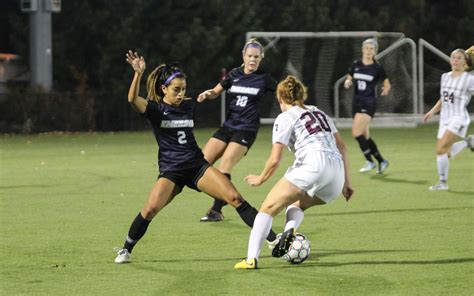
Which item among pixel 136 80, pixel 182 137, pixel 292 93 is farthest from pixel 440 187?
pixel 136 80

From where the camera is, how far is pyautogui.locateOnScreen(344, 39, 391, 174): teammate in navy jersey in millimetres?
19156

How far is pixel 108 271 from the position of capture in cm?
966

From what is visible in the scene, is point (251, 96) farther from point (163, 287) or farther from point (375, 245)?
point (163, 287)

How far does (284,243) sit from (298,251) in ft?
0.46

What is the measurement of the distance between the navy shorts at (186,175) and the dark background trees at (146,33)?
21.8 metres

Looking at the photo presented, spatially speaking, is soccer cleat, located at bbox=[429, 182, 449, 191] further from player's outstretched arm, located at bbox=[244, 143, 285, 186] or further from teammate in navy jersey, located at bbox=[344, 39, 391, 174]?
player's outstretched arm, located at bbox=[244, 143, 285, 186]

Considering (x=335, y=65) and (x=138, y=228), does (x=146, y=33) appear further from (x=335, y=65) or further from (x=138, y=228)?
(x=138, y=228)

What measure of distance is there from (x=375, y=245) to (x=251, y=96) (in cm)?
302

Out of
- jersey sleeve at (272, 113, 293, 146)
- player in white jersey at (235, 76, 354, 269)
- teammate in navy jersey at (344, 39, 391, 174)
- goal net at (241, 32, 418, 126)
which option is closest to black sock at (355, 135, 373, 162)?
teammate in navy jersey at (344, 39, 391, 174)

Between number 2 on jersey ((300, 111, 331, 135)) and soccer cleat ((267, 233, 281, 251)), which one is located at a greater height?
number 2 on jersey ((300, 111, 331, 135))

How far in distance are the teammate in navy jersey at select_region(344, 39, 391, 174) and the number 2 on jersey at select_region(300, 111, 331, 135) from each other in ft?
30.5

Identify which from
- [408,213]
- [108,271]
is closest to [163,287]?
[108,271]

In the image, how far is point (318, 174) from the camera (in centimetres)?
948

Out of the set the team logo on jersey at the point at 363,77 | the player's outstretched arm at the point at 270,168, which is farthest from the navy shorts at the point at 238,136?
the team logo on jersey at the point at 363,77
